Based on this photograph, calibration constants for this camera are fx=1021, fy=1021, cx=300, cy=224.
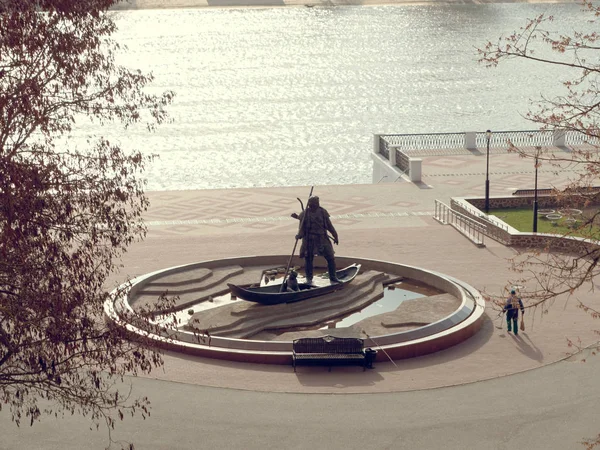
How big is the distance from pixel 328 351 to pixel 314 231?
154 inches

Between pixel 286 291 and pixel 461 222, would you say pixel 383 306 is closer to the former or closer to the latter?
pixel 286 291

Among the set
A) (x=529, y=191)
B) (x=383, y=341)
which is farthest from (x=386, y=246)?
(x=383, y=341)

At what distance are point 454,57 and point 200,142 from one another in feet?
133

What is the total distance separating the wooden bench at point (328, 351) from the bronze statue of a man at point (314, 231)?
Answer: 3.65 metres

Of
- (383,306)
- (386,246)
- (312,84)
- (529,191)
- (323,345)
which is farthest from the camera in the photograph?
(312,84)

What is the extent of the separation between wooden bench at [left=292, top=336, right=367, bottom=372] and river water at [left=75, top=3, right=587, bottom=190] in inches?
1087

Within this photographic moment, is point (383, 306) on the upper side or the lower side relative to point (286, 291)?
lower

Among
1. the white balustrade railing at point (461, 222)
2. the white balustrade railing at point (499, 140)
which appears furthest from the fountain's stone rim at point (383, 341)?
the white balustrade railing at point (499, 140)

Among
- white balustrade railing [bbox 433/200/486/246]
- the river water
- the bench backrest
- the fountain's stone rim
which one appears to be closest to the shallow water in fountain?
the fountain's stone rim

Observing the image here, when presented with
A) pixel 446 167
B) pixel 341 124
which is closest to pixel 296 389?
pixel 446 167

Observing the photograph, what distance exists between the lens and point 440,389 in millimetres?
18734

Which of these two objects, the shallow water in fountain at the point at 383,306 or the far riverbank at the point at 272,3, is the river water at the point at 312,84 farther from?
the shallow water in fountain at the point at 383,306

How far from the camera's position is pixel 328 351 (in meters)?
19.8

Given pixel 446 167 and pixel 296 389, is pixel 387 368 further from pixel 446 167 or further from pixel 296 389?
pixel 446 167
